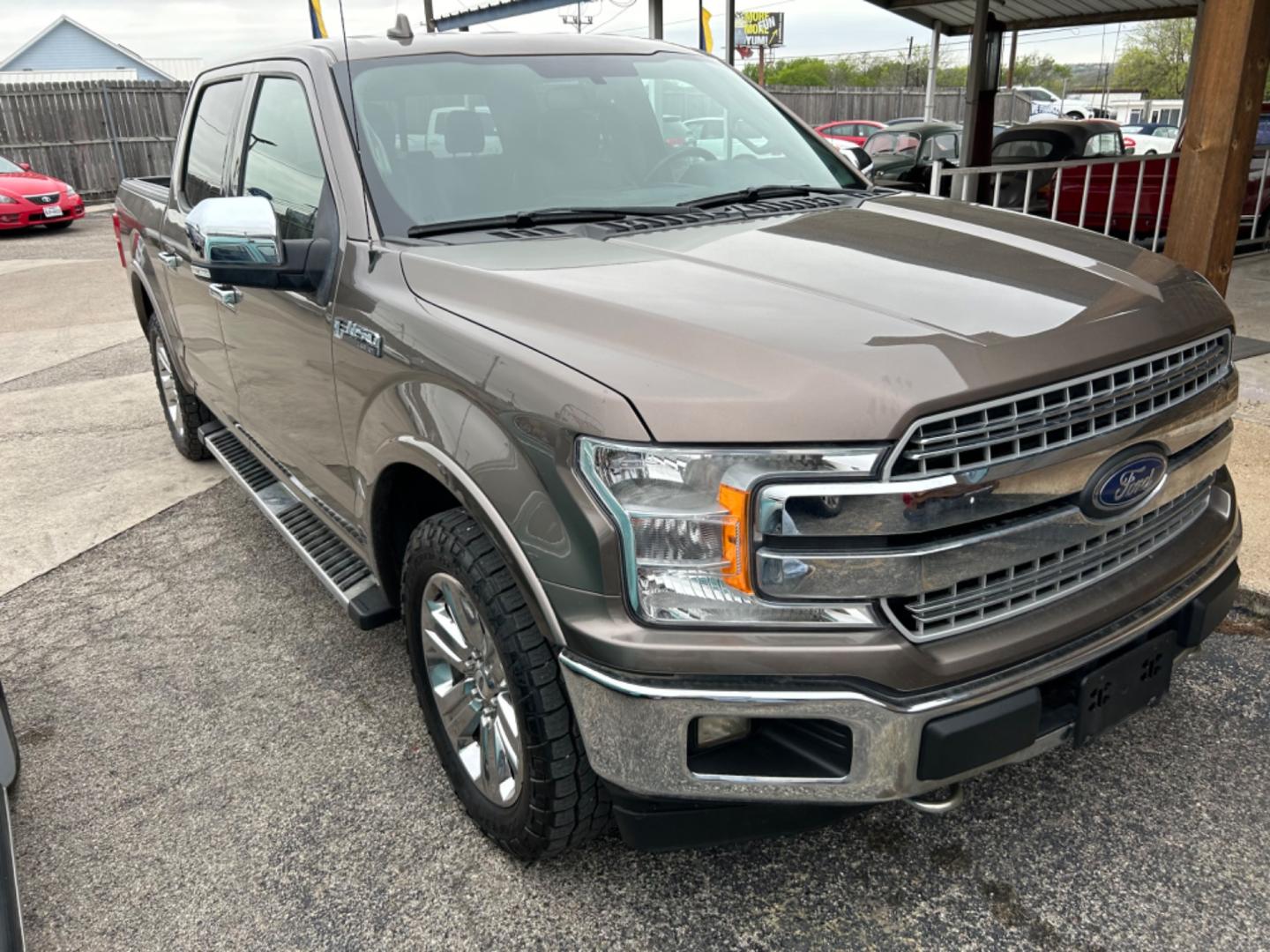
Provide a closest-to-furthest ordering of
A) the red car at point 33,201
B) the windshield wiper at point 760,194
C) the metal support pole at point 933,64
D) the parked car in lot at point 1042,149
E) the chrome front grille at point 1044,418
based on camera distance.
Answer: the chrome front grille at point 1044,418
the windshield wiper at point 760,194
the parked car in lot at point 1042,149
the red car at point 33,201
the metal support pole at point 933,64

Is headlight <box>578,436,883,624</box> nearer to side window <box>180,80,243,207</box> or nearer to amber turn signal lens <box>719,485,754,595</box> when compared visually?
amber turn signal lens <box>719,485,754,595</box>

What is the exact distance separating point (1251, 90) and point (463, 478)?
15.5 ft

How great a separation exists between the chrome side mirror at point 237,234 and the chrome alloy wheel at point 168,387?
8.72 feet

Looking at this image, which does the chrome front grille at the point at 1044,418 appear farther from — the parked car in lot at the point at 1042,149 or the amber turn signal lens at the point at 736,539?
the parked car in lot at the point at 1042,149

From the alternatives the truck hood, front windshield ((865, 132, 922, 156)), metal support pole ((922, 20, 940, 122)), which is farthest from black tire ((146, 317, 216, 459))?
metal support pole ((922, 20, 940, 122))

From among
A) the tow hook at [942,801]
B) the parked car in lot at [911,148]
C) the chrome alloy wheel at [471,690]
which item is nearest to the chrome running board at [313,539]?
the chrome alloy wheel at [471,690]

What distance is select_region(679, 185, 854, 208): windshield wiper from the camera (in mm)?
2957

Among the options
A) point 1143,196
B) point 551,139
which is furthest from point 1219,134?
point 1143,196

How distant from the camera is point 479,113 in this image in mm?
2941

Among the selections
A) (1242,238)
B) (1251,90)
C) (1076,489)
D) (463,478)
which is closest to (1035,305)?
(1076,489)

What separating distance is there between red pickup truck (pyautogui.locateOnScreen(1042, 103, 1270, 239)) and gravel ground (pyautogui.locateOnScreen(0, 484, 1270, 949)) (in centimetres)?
840

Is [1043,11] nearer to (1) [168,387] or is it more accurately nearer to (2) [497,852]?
(1) [168,387]

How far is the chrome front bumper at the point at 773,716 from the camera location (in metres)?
1.80

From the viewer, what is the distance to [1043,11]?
14922mm
